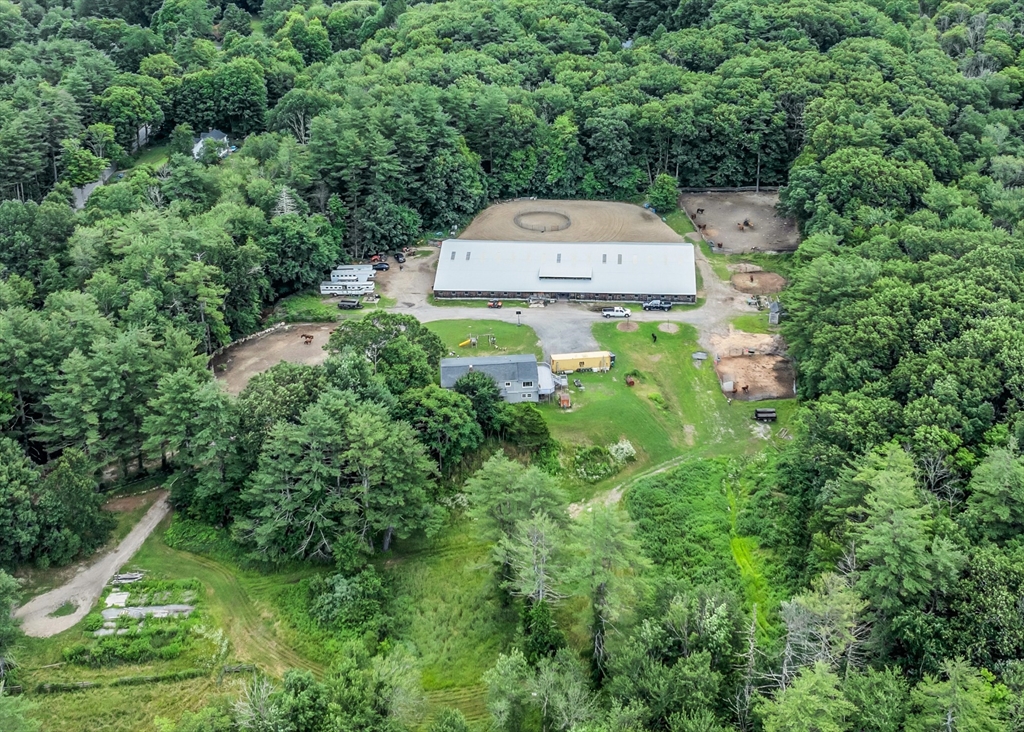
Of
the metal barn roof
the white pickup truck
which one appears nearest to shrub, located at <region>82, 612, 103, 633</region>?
the metal barn roof

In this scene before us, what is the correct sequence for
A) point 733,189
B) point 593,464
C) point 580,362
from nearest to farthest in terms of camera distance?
point 593,464 → point 580,362 → point 733,189

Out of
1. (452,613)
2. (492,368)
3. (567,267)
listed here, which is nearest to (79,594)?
(452,613)

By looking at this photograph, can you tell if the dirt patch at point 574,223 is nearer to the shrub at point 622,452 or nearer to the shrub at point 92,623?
the shrub at point 622,452

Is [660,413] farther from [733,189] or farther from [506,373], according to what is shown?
[733,189]

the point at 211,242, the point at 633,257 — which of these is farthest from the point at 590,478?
the point at 211,242

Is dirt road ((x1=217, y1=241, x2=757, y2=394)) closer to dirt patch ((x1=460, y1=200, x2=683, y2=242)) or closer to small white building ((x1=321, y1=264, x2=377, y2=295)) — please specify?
small white building ((x1=321, y1=264, x2=377, y2=295))

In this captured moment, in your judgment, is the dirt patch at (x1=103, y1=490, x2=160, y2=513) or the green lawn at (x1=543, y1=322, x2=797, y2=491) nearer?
the dirt patch at (x1=103, y1=490, x2=160, y2=513)

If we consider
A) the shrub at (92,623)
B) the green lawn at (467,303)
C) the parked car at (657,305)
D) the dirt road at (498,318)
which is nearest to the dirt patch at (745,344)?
the dirt road at (498,318)
